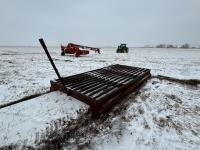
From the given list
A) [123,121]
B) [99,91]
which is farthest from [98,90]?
[123,121]

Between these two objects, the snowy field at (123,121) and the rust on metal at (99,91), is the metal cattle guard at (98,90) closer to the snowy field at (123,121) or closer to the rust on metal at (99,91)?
the rust on metal at (99,91)

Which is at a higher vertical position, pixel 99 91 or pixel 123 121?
pixel 99 91

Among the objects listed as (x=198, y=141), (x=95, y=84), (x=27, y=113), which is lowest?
(x=198, y=141)

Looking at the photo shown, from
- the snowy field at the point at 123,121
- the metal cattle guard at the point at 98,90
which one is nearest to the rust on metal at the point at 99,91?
the metal cattle guard at the point at 98,90

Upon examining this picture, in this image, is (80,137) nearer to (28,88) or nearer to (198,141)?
(198,141)

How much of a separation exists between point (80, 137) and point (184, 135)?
1.70 metres

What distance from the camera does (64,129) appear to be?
2.57 m

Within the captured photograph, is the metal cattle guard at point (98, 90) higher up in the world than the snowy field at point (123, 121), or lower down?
higher up

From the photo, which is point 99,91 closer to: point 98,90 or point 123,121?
point 98,90

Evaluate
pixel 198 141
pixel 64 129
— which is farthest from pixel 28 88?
pixel 198 141

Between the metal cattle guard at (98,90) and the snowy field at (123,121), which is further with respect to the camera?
the metal cattle guard at (98,90)

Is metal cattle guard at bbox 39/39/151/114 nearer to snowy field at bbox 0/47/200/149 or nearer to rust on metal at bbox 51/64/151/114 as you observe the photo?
rust on metal at bbox 51/64/151/114

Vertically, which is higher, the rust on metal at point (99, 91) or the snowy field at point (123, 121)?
the rust on metal at point (99, 91)

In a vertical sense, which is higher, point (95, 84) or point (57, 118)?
point (95, 84)
